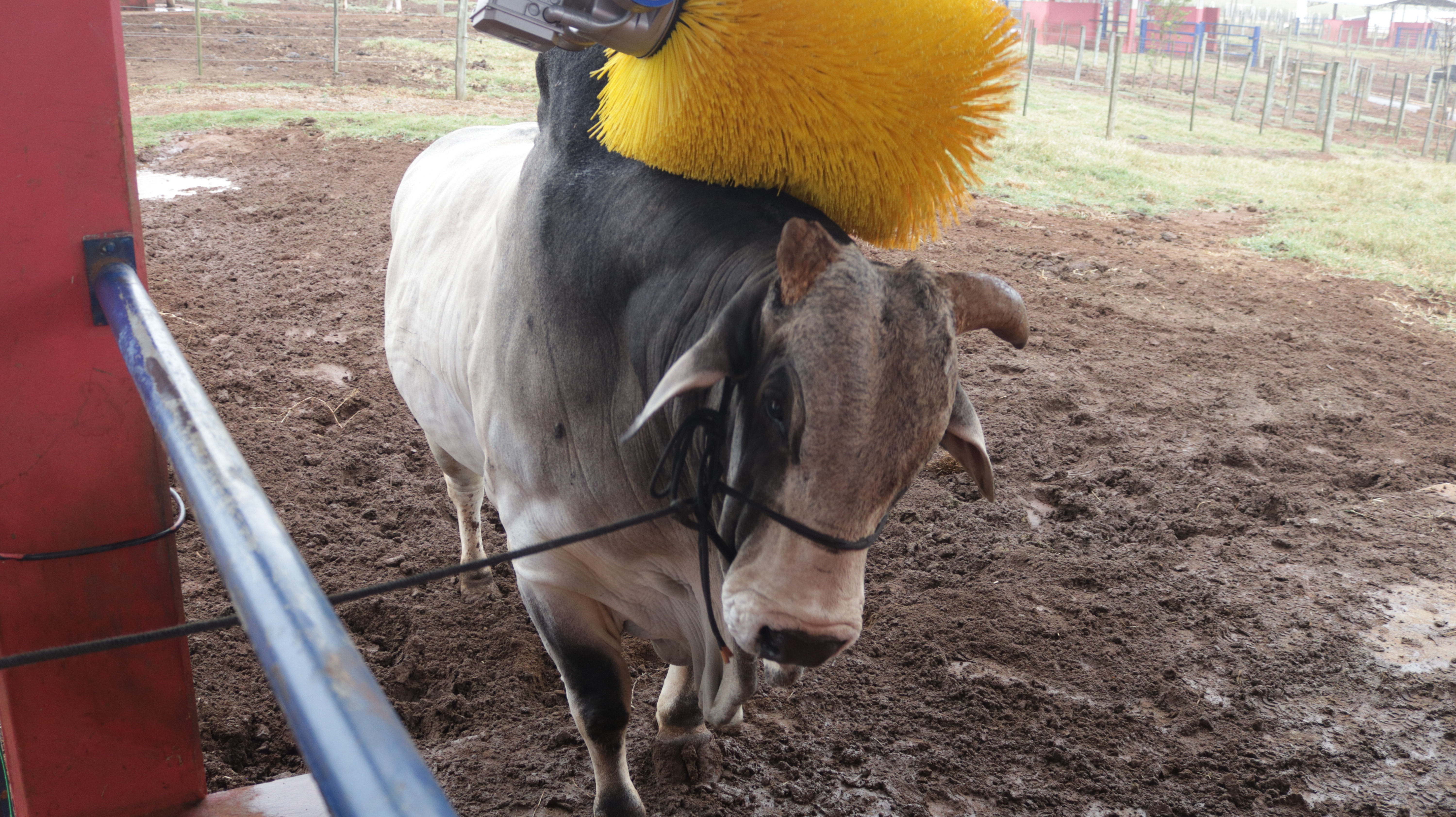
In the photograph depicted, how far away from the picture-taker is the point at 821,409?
157 centimetres

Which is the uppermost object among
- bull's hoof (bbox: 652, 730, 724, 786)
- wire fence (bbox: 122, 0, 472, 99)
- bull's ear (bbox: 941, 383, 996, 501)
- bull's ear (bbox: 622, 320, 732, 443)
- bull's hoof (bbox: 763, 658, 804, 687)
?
wire fence (bbox: 122, 0, 472, 99)

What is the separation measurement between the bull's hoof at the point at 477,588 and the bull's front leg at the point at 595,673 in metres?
1.15

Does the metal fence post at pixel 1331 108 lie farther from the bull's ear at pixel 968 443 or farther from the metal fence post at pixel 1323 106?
the bull's ear at pixel 968 443

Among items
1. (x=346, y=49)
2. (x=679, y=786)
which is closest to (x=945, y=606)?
(x=679, y=786)

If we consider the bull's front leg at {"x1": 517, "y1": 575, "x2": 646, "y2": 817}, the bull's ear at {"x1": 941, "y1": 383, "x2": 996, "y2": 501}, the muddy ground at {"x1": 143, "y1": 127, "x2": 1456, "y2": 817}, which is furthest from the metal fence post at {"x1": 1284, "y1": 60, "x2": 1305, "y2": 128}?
the bull's front leg at {"x1": 517, "y1": 575, "x2": 646, "y2": 817}

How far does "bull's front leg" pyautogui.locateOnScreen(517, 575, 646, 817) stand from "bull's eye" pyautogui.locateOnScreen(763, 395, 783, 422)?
992mm

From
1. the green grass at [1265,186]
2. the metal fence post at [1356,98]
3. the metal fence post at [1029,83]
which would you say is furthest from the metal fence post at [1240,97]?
the metal fence post at [1029,83]

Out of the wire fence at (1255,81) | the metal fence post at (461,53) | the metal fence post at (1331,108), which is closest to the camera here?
the metal fence post at (461,53)

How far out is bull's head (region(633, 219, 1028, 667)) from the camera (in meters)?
1.58

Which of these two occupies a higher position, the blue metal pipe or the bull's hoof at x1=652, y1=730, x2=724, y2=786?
the blue metal pipe

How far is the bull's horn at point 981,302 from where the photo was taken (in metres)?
1.77

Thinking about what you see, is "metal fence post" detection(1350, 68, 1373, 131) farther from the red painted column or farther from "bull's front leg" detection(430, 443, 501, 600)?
the red painted column

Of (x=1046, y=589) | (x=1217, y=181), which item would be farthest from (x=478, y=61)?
(x=1046, y=589)

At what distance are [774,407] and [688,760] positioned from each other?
1.52 m
